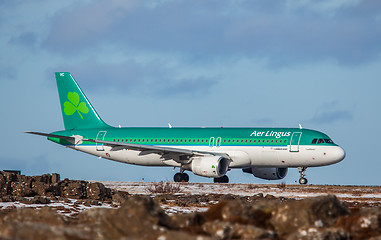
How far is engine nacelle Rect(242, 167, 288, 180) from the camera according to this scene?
129ft

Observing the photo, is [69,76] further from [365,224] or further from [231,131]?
[365,224]

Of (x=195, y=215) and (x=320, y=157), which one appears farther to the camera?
(x=320, y=157)

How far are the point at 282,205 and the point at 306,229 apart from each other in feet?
3.45

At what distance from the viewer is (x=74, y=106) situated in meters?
43.5

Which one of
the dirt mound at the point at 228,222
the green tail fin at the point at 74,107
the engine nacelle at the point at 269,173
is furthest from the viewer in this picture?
the green tail fin at the point at 74,107

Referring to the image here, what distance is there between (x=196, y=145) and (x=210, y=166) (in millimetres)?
3540

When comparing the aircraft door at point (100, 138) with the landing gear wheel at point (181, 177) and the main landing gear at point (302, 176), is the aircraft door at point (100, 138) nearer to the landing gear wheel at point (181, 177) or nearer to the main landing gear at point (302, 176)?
the landing gear wheel at point (181, 177)

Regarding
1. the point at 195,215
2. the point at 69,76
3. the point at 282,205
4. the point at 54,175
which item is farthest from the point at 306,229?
the point at 69,76

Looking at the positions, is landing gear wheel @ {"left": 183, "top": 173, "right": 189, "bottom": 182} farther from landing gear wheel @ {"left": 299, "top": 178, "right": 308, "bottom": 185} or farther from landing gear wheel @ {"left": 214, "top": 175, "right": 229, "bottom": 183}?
landing gear wheel @ {"left": 299, "top": 178, "right": 308, "bottom": 185}

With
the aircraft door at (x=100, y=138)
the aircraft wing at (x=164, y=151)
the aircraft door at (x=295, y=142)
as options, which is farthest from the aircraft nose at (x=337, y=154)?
the aircraft door at (x=100, y=138)

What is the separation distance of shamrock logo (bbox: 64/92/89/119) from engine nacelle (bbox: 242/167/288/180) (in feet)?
41.9

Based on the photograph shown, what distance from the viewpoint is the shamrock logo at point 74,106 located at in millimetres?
43281

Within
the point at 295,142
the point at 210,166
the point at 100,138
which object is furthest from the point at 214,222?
the point at 100,138

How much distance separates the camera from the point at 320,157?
35000 mm
